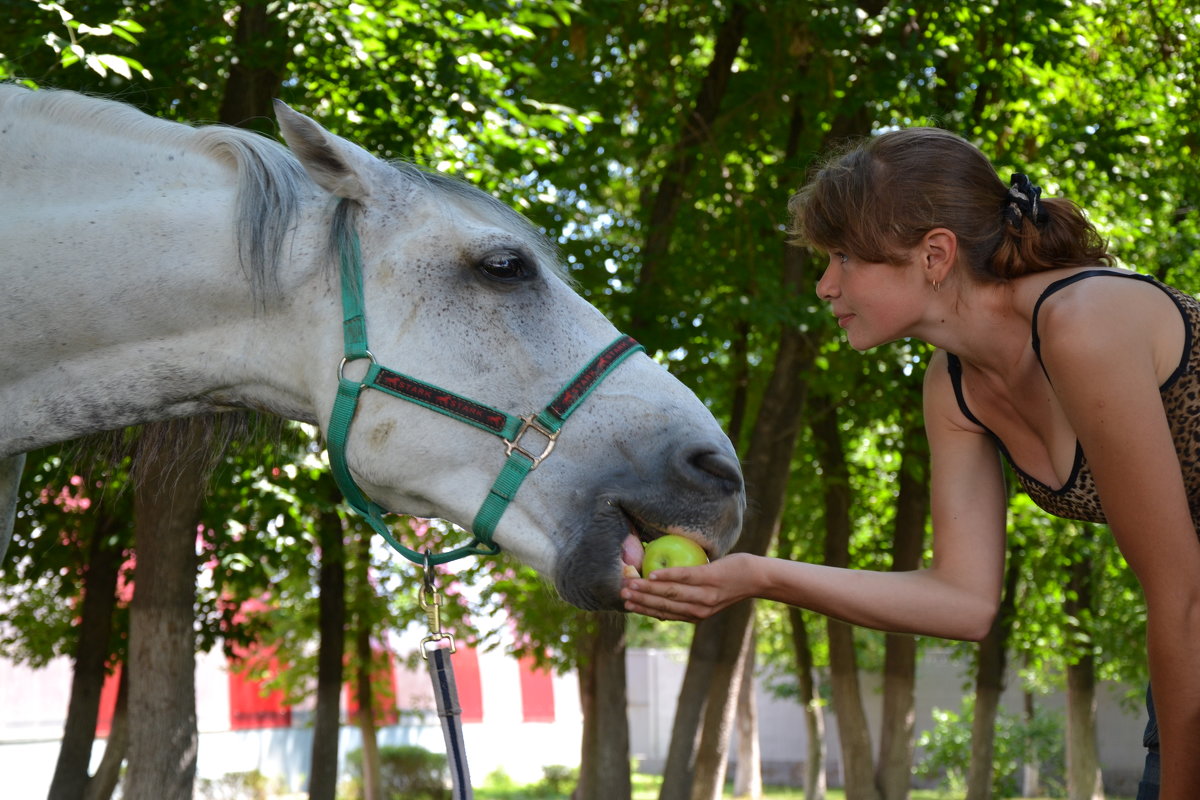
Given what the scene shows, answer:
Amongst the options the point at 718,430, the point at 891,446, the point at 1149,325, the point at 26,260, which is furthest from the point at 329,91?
the point at 891,446

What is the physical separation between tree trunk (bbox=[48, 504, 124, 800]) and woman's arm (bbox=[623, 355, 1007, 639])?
32.7 feet

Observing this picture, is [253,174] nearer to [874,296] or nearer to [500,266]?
[500,266]

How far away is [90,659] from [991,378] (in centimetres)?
1090

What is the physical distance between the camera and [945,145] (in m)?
2.43

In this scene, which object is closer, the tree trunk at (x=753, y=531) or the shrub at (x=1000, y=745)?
the tree trunk at (x=753, y=531)

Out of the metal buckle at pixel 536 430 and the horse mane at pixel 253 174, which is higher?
the horse mane at pixel 253 174

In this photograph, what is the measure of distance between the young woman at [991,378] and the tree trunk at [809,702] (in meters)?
13.6

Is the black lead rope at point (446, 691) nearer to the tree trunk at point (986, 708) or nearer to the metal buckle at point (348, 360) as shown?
the metal buckle at point (348, 360)

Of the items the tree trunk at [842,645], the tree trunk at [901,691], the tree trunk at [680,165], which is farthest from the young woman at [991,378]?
the tree trunk at [901,691]

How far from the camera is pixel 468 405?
2.61 m

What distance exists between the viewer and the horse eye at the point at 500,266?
8.84ft

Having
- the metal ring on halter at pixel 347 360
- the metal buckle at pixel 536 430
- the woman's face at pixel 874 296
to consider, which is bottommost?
the metal buckle at pixel 536 430

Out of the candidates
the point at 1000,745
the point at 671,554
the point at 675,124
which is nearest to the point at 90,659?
the point at 675,124

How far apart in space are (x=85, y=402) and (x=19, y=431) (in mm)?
156
